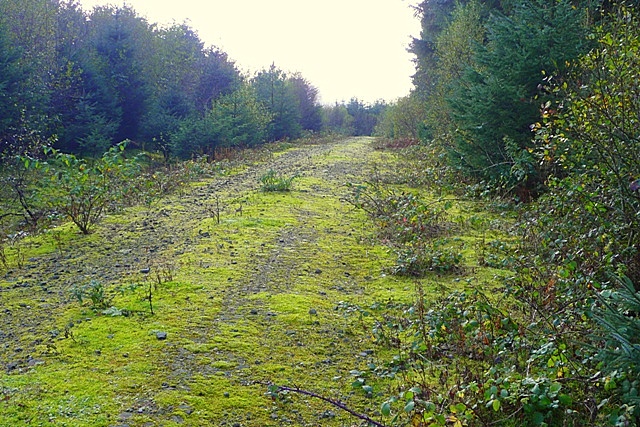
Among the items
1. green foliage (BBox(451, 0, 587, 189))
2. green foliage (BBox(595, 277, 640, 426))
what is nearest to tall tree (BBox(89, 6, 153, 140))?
green foliage (BBox(451, 0, 587, 189))

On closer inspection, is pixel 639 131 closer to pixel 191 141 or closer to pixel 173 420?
pixel 173 420

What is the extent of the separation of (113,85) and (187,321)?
83.4 ft

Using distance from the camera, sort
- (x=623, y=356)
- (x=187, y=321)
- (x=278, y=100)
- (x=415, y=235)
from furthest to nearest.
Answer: (x=278, y=100) → (x=415, y=235) → (x=187, y=321) → (x=623, y=356)

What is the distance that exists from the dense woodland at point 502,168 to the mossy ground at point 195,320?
531mm

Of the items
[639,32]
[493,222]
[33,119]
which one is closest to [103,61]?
[33,119]

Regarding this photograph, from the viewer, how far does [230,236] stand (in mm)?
7641

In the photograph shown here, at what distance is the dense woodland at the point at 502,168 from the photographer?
305 centimetres

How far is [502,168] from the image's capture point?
9.72 metres

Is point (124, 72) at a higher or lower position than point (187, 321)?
higher

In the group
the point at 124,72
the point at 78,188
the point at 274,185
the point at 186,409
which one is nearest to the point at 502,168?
the point at 274,185

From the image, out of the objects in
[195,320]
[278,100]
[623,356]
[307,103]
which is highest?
[307,103]

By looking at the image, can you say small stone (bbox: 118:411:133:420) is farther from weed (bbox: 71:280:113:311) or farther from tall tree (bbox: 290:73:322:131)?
tall tree (bbox: 290:73:322:131)

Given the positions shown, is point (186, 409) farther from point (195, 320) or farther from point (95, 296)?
point (95, 296)

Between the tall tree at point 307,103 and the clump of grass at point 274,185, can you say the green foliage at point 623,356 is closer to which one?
the clump of grass at point 274,185
